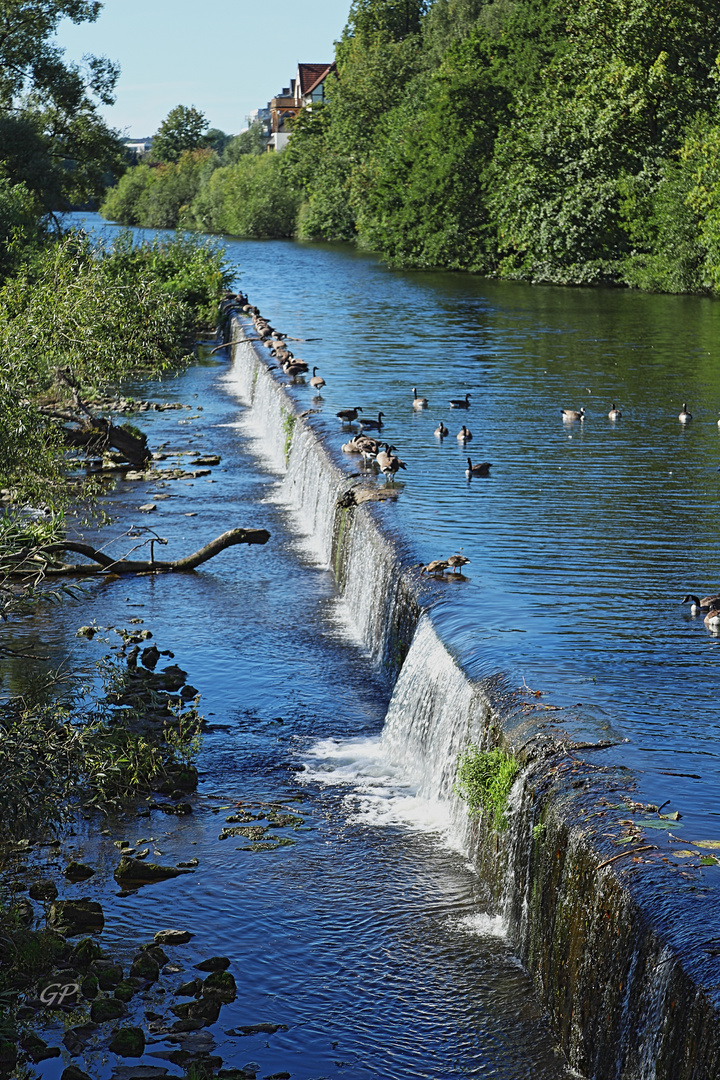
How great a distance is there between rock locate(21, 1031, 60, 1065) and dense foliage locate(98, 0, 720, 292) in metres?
41.8

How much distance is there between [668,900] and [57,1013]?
159 inches

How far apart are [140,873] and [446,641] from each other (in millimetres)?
3981

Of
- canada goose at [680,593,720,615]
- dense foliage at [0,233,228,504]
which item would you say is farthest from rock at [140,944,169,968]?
canada goose at [680,593,720,615]

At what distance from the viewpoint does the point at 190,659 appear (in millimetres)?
15312

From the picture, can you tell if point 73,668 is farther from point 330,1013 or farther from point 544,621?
point 330,1013

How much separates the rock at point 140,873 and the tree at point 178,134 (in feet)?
499

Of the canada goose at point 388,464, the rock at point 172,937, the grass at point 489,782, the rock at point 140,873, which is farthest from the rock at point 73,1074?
the canada goose at point 388,464

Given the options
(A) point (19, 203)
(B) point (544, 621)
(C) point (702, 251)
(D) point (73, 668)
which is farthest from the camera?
(C) point (702, 251)

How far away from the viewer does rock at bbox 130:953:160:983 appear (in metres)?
Result: 8.70

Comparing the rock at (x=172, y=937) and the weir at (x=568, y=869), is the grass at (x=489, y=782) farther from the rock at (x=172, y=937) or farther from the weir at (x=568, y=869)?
the rock at (x=172, y=937)

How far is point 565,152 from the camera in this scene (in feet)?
176

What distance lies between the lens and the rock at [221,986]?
8.56 metres

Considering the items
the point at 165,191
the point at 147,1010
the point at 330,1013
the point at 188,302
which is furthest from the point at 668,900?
the point at 165,191

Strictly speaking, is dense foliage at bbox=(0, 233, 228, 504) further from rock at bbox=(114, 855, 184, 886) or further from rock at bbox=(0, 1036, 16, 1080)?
rock at bbox=(0, 1036, 16, 1080)
